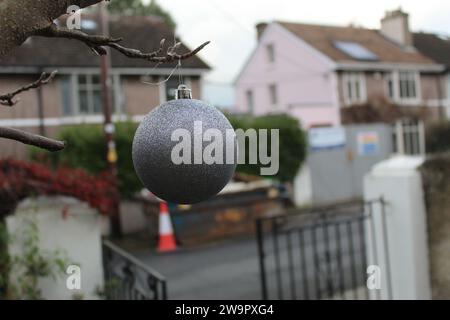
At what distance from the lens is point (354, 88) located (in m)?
23.3

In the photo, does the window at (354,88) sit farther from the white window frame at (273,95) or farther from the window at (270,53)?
the window at (270,53)

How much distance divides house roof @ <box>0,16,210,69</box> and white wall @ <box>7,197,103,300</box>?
11513 millimetres

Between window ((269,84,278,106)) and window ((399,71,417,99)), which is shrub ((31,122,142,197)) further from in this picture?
window ((399,71,417,99))

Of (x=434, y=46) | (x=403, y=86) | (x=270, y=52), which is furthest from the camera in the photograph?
(x=434, y=46)

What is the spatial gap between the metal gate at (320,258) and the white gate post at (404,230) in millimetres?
53

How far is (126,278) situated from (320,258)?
6094mm

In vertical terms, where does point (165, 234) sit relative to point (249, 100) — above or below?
below

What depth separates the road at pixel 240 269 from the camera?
742 cm

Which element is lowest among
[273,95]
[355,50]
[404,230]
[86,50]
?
[404,230]

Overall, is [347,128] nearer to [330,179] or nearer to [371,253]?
[330,179]

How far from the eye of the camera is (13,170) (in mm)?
4535

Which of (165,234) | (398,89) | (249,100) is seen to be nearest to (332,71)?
(398,89)

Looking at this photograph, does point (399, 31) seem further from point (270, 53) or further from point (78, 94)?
point (78, 94)

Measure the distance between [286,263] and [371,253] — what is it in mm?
4627
